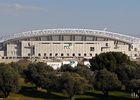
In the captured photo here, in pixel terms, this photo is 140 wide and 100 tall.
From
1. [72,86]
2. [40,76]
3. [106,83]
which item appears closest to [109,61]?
[106,83]

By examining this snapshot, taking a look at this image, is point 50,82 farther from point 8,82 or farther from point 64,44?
point 64,44

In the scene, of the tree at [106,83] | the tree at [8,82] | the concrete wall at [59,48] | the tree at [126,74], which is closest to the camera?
the tree at [8,82]

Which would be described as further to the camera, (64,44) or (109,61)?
(64,44)

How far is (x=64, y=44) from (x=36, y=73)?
74345 millimetres

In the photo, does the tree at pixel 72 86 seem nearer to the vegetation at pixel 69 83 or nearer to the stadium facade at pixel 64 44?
the vegetation at pixel 69 83

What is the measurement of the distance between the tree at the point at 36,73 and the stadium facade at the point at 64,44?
228 feet

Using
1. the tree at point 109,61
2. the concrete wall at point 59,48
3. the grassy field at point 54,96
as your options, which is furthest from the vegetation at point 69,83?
the concrete wall at point 59,48

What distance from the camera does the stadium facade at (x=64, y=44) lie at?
12512cm

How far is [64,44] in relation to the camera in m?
126

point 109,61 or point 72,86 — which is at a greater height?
point 109,61

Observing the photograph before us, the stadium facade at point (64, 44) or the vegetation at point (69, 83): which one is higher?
the stadium facade at point (64, 44)

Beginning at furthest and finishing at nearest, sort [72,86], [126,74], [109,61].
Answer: [109,61], [126,74], [72,86]

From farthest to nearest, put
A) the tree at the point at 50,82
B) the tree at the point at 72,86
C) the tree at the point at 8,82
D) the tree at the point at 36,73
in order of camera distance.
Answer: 1. the tree at the point at 36,73
2. the tree at the point at 50,82
3. the tree at the point at 8,82
4. the tree at the point at 72,86

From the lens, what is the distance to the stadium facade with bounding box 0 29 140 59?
125 meters
